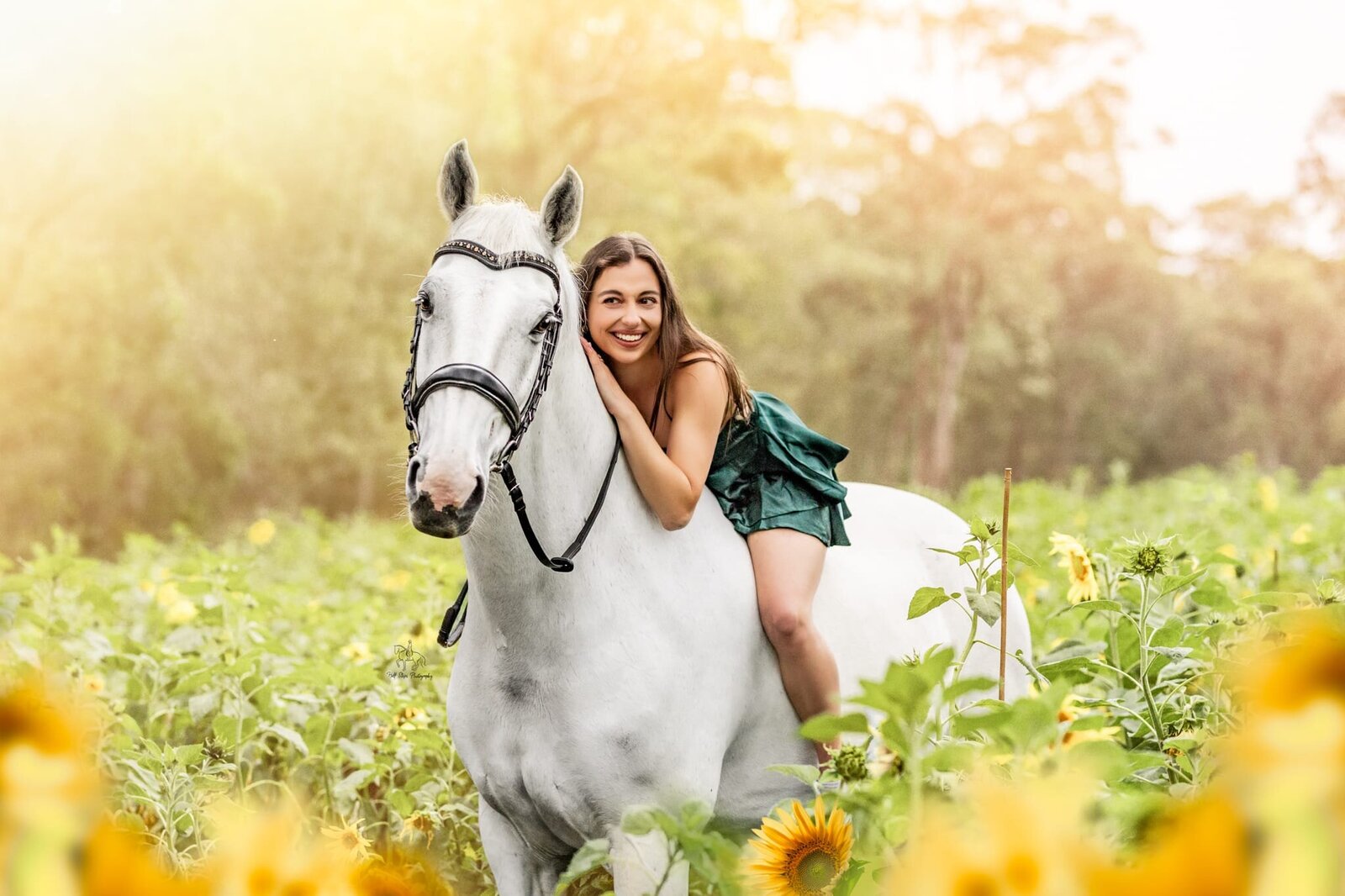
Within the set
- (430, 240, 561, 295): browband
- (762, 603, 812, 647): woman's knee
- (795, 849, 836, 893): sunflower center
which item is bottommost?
(795, 849, 836, 893): sunflower center

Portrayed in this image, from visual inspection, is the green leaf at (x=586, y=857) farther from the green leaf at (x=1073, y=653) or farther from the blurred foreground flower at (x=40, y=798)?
the green leaf at (x=1073, y=653)

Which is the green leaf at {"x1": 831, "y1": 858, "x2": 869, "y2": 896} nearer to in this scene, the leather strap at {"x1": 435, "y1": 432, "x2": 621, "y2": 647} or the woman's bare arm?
the leather strap at {"x1": 435, "y1": 432, "x2": 621, "y2": 647}

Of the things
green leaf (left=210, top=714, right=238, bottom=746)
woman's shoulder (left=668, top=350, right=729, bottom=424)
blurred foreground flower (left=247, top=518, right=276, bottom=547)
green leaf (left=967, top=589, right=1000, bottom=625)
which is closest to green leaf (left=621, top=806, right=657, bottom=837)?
green leaf (left=967, top=589, right=1000, bottom=625)

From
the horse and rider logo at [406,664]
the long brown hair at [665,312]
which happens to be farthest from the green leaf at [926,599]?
the horse and rider logo at [406,664]

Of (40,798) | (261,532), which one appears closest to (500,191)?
(261,532)

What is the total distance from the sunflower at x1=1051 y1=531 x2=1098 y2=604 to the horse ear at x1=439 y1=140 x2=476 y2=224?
1.54 m

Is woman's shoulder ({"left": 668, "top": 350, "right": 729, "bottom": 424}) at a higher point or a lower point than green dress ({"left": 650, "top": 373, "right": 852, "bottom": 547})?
higher

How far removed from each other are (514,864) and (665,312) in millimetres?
1355

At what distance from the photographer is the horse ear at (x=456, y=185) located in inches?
105

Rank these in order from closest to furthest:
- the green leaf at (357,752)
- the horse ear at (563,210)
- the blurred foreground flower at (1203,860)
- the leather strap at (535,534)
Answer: the blurred foreground flower at (1203,860) → the leather strap at (535,534) → the horse ear at (563,210) → the green leaf at (357,752)

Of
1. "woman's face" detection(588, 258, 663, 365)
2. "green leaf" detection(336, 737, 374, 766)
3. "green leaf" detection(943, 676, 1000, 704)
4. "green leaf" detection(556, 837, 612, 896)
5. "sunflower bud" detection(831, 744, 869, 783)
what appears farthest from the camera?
"green leaf" detection(336, 737, 374, 766)

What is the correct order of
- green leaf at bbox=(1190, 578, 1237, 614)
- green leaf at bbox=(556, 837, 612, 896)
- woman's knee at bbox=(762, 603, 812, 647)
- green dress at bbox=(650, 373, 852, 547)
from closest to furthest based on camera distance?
green leaf at bbox=(556, 837, 612, 896) < woman's knee at bbox=(762, 603, 812, 647) < green dress at bbox=(650, 373, 852, 547) < green leaf at bbox=(1190, 578, 1237, 614)

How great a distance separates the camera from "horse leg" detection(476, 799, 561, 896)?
274 cm

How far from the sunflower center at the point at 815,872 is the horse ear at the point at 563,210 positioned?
1553 millimetres
